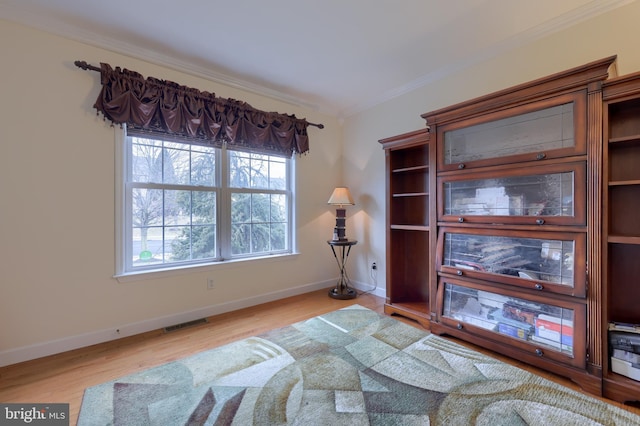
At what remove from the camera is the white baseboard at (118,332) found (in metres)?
2.09

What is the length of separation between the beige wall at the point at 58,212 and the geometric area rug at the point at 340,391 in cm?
86

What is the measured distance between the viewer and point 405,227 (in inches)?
114

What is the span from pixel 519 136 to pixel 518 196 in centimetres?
47

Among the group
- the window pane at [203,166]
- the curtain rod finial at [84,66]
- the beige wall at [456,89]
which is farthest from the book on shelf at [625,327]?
the curtain rod finial at [84,66]

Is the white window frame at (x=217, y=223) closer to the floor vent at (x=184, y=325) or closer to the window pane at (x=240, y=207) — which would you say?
the window pane at (x=240, y=207)

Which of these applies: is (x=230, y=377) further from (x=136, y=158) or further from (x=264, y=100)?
(x=264, y=100)

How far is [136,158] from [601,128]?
3709mm

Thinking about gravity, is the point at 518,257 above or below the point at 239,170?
below

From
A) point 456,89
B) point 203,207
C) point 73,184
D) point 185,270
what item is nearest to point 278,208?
point 203,207

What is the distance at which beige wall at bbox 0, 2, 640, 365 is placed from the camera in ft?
6.72

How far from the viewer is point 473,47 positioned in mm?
2553

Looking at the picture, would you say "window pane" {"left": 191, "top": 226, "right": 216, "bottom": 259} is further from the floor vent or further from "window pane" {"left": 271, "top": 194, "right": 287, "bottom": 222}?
"window pane" {"left": 271, "top": 194, "right": 287, "bottom": 222}

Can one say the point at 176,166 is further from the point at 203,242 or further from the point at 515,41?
the point at 515,41

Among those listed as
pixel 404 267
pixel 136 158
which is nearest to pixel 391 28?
pixel 404 267
